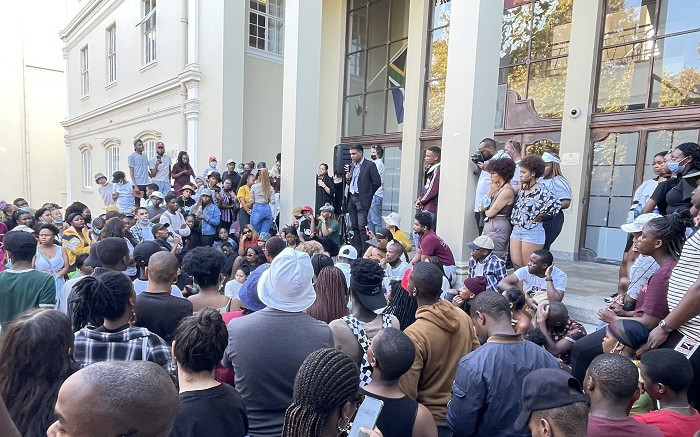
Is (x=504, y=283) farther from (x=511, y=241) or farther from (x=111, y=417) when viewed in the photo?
(x=111, y=417)

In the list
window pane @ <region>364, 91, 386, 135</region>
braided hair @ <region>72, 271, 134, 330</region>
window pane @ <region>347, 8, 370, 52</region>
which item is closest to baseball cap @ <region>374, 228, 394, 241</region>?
braided hair @ <region>72, 271, 134, 330</region>

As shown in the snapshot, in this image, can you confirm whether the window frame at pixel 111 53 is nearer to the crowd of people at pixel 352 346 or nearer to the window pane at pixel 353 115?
the window pane at pixel 353 115

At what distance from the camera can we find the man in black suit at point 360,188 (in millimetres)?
7438

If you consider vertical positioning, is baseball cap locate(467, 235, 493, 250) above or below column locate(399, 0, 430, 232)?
below

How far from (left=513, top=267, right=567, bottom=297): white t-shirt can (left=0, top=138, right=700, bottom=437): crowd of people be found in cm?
2

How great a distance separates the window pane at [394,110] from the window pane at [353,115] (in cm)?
94

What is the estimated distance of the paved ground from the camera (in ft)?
14.2

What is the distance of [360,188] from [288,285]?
5.39 metres

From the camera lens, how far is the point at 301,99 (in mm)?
7742

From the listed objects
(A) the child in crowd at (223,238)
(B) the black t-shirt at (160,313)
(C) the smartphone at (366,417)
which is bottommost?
(A) the child in crowd at (223,238)

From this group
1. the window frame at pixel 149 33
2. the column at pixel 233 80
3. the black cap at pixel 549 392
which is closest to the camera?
the black cap at pixel 549 392

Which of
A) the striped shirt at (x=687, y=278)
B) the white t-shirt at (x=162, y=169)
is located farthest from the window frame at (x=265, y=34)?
the striped shirt at (x=687, y=278)

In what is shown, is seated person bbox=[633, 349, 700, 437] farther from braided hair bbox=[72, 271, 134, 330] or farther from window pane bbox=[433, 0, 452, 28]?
window pane bbox=[433, 0, 452, 28]

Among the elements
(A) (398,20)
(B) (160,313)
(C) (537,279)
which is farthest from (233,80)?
(B) (160,313)
